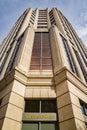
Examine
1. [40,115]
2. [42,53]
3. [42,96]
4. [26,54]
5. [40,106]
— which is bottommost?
[40,115]

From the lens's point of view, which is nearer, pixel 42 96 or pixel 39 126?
pixel 39 126

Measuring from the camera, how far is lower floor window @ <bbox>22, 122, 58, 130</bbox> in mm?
9195

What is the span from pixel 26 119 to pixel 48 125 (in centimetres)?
152

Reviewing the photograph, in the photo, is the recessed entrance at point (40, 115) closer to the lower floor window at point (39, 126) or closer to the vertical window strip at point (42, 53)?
the lower floor window at point (39, 126)

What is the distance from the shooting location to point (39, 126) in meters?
9.24

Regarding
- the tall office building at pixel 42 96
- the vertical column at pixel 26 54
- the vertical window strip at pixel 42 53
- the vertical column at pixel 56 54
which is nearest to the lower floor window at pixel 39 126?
the tall office building at pixel 42 96

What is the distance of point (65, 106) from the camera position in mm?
9586

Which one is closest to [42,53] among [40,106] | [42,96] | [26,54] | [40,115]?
[26,54]

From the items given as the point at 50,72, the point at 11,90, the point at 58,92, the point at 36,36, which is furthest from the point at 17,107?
the point at 36,36

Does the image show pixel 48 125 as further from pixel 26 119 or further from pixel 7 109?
pixel 7 109

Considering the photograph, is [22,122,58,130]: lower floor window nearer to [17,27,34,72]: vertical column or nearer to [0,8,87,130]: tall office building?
[0,8,87,130]: tall office building

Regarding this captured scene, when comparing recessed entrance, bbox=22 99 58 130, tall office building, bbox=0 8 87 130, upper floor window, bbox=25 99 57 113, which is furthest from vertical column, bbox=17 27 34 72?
recessed entrance, bbox=22 99 58 130

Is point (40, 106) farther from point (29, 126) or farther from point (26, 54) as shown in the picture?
point (26, 54)

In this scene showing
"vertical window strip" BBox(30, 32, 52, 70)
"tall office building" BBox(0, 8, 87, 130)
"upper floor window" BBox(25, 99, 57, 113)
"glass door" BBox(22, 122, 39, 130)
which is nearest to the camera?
"tall office building" BBox(0, 8, 87, 130)
